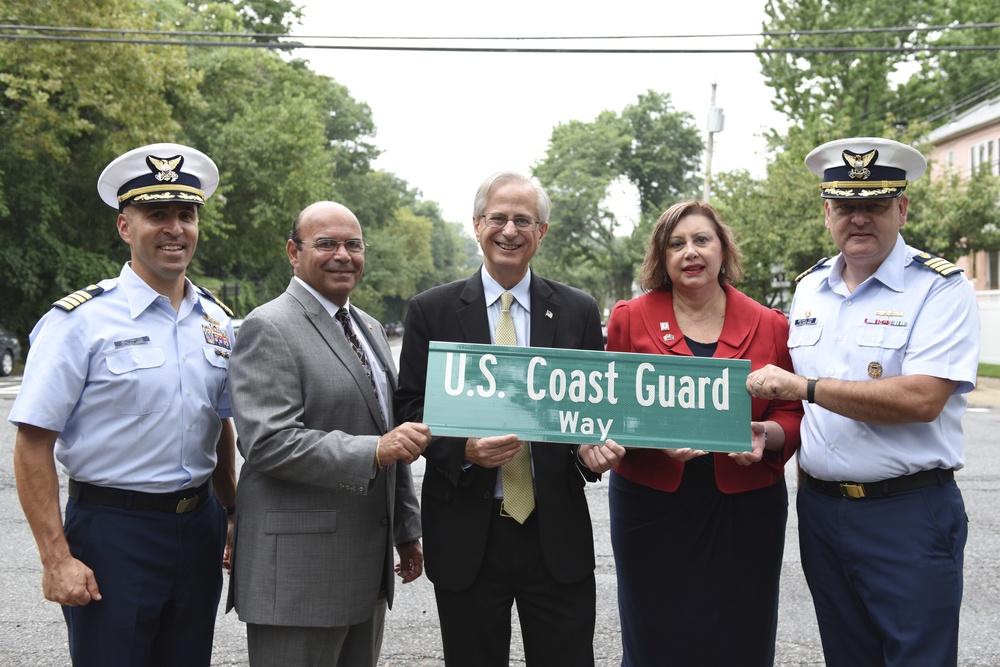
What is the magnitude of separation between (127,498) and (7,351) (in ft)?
63.0

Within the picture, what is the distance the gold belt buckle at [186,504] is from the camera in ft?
9.95

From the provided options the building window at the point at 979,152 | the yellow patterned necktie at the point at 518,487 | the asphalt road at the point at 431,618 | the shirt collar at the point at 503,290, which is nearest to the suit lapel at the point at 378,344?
the shirt collar at the point at 503,290

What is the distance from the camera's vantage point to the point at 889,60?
125 ft

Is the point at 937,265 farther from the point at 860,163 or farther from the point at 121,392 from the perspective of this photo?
the point at 121,392

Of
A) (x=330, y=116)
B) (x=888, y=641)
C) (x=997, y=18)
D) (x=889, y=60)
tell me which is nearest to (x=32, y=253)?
(x=888, y=641)

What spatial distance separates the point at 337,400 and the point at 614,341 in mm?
1113

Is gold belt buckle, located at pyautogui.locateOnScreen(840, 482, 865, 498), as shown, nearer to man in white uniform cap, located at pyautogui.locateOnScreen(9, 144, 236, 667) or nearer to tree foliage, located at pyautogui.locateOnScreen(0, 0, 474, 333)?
man in white uniform cap, located at pyautogui.locateOnScreen(9, 144, 236, 667)

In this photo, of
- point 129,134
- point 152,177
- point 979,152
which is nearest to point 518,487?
point 152,177

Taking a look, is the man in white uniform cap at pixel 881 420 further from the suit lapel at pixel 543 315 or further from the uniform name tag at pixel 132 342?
the uniform name tag at pixel 132 342

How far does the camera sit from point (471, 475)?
10.2 ft

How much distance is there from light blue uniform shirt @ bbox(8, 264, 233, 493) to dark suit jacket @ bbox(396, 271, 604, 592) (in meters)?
0.76

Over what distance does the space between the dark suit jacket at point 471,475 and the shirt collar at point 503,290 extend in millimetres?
23

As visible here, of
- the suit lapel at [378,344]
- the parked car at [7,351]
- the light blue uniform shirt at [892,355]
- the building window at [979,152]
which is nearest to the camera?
the light blue uniform shirt at [892,355]

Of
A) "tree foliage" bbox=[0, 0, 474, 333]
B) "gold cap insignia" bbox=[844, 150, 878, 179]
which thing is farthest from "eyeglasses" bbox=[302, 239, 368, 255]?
"tree foliage" bbox=[0, 0, 474, 333]
